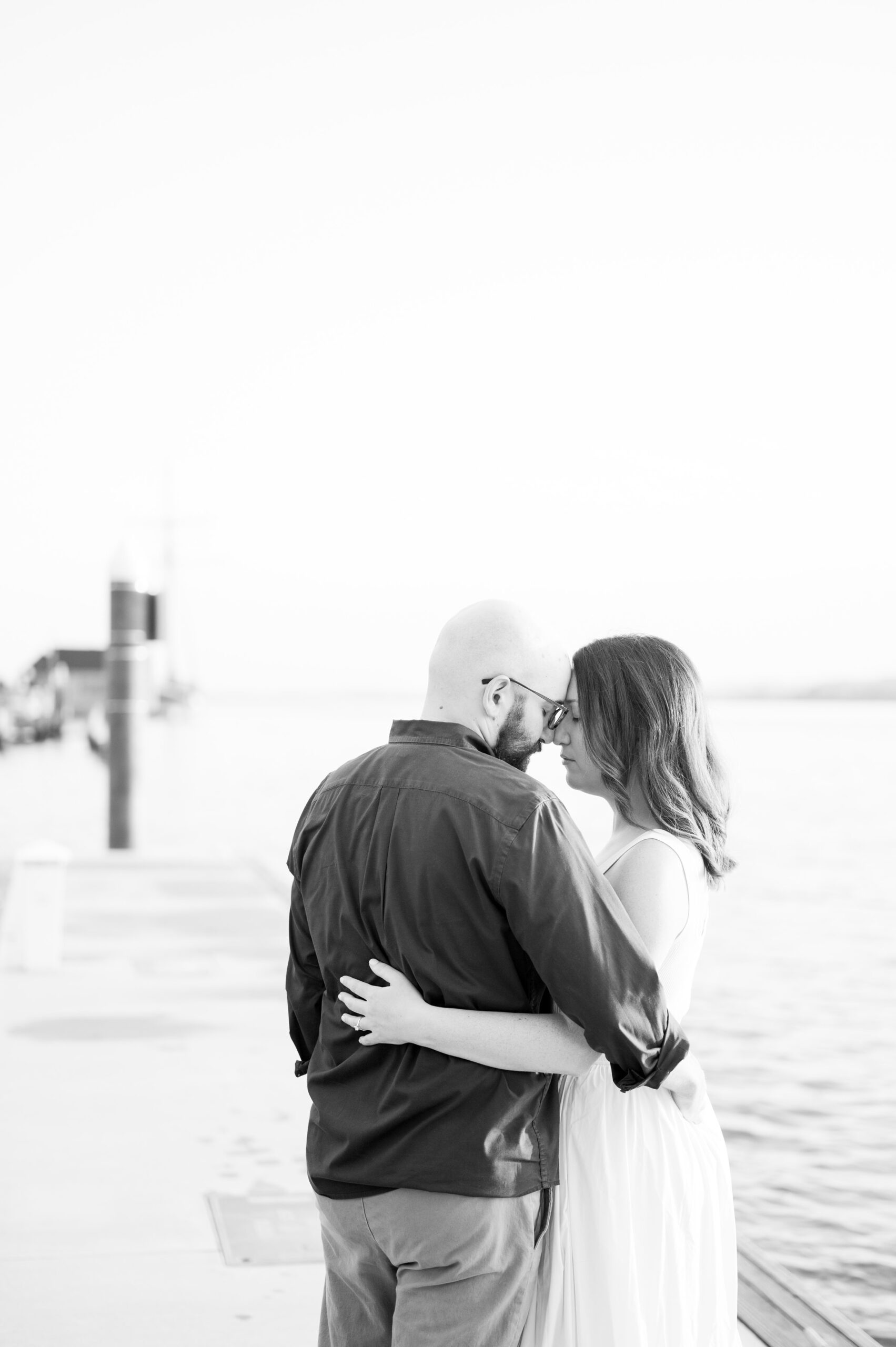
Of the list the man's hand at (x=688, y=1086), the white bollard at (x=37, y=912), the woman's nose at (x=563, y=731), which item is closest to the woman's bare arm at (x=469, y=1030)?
the man's hand at (x=688, y=1086)

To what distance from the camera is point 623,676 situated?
2701 mm

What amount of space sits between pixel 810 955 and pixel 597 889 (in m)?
11.5

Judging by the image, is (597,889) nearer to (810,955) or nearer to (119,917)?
(119,917)

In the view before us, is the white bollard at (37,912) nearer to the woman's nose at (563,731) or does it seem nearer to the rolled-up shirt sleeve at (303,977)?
the rolled-up shirt sleeve at (303,977)

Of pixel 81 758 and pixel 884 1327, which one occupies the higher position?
pixel 884 1327

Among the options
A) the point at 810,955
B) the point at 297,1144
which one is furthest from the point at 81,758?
the point at 297,1144

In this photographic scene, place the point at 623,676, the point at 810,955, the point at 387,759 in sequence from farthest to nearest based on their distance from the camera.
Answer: the point at 810,955
the point at 623,676
the point at 387,759

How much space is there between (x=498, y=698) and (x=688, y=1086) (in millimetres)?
738

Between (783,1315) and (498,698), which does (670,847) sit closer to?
(498,698)

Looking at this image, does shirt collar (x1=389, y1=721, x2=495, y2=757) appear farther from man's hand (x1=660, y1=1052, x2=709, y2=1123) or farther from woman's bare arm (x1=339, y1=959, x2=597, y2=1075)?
man's hand (x1=660, y1=1052, x2=709, y2=1123)

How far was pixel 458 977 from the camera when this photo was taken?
238 centimetres

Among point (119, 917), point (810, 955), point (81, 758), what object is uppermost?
point (119, 917)

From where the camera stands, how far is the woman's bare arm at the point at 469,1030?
2.33 meters

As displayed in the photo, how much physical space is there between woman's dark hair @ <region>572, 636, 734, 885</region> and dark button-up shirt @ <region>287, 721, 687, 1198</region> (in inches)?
11.1
